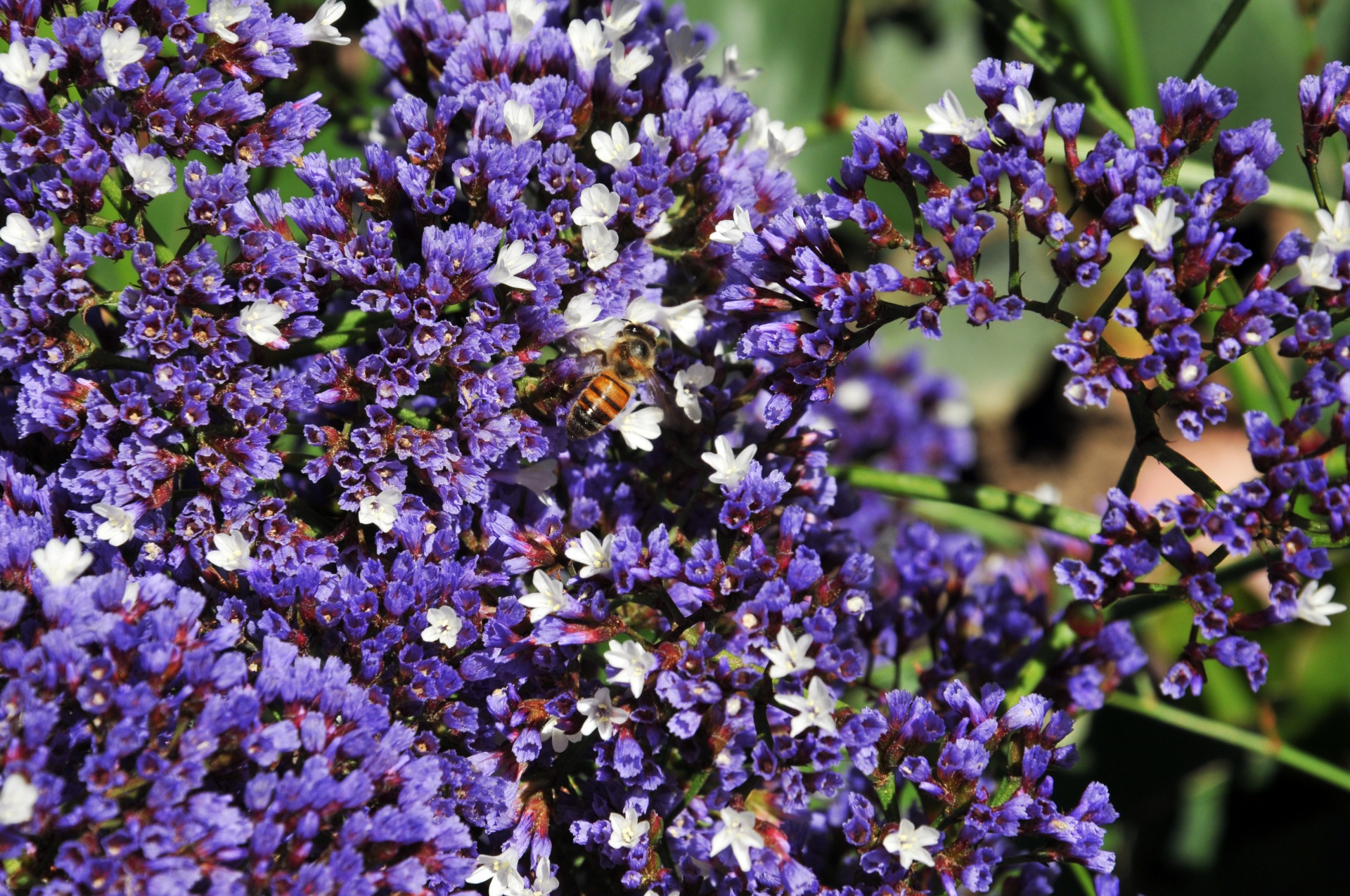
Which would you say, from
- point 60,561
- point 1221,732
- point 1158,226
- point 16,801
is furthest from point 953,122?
point 1221,732

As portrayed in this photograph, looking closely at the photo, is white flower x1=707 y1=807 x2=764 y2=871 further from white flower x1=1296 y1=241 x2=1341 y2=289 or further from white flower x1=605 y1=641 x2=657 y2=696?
white flower x1=1296 y1=241 x2=1341 y2=289

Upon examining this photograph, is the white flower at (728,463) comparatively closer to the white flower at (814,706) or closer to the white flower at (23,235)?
the white flower at (814,706)

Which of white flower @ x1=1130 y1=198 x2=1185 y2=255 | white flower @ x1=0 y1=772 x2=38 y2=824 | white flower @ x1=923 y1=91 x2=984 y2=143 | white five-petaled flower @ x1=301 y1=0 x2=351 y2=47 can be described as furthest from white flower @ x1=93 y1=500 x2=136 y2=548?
white flower @ x1=1130 y1=198 x2=1185 y2=255

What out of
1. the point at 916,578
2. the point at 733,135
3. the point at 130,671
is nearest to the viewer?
the point at 130,671

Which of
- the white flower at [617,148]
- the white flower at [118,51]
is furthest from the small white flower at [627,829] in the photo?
the white flower at [118,51]

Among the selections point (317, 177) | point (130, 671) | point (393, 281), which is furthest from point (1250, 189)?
point (130, 671)

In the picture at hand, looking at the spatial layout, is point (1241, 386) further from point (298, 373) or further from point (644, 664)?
point (298, 373)
